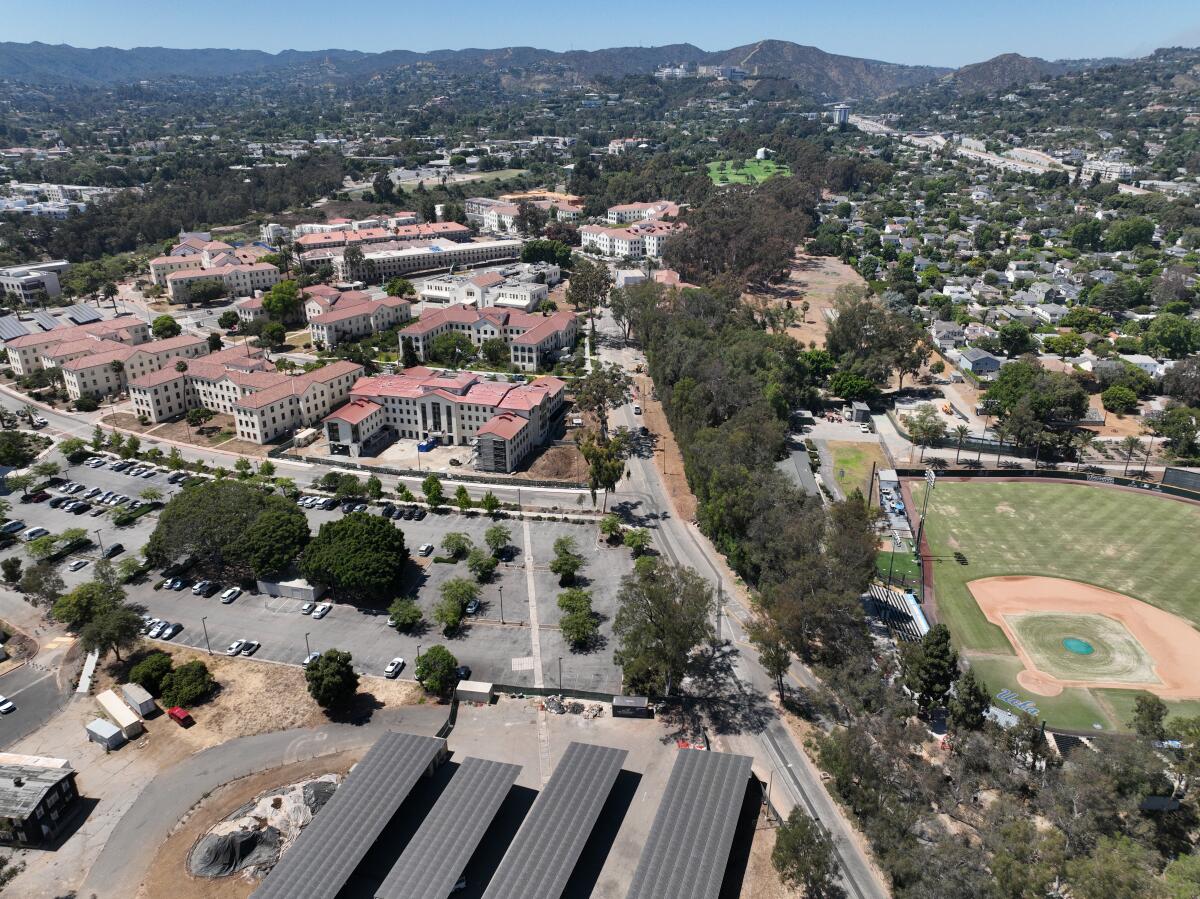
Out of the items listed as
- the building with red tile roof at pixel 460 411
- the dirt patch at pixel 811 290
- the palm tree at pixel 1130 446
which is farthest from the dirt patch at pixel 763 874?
the dirt patch at pixel 811 290

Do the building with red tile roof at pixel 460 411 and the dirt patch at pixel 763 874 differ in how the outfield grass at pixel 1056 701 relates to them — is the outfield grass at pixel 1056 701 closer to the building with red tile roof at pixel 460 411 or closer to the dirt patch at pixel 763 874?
the dirt patch at pixel 763 874

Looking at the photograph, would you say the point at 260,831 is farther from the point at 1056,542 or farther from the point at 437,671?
the point at 1056,542

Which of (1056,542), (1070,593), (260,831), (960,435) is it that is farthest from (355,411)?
(1056,542)

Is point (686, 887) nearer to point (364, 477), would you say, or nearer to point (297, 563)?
point (297, 563)

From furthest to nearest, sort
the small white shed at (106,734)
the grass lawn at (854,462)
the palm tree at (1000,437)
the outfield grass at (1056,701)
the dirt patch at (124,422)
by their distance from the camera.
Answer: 1. the dirt patch at (124,422)
2. the palm tree at (1000,437)
3. the grass lawn at (854,462)
4. the outfield grass at (1056,701)
5. the small white shed at (106,734)

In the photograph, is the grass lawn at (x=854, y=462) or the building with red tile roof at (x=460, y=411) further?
the building with red tile roof at (x=460, y=411)

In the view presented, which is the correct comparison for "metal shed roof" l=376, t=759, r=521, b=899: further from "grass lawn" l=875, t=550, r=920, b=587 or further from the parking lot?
"grass lawn" l=875, t=550, r=920, b=587
